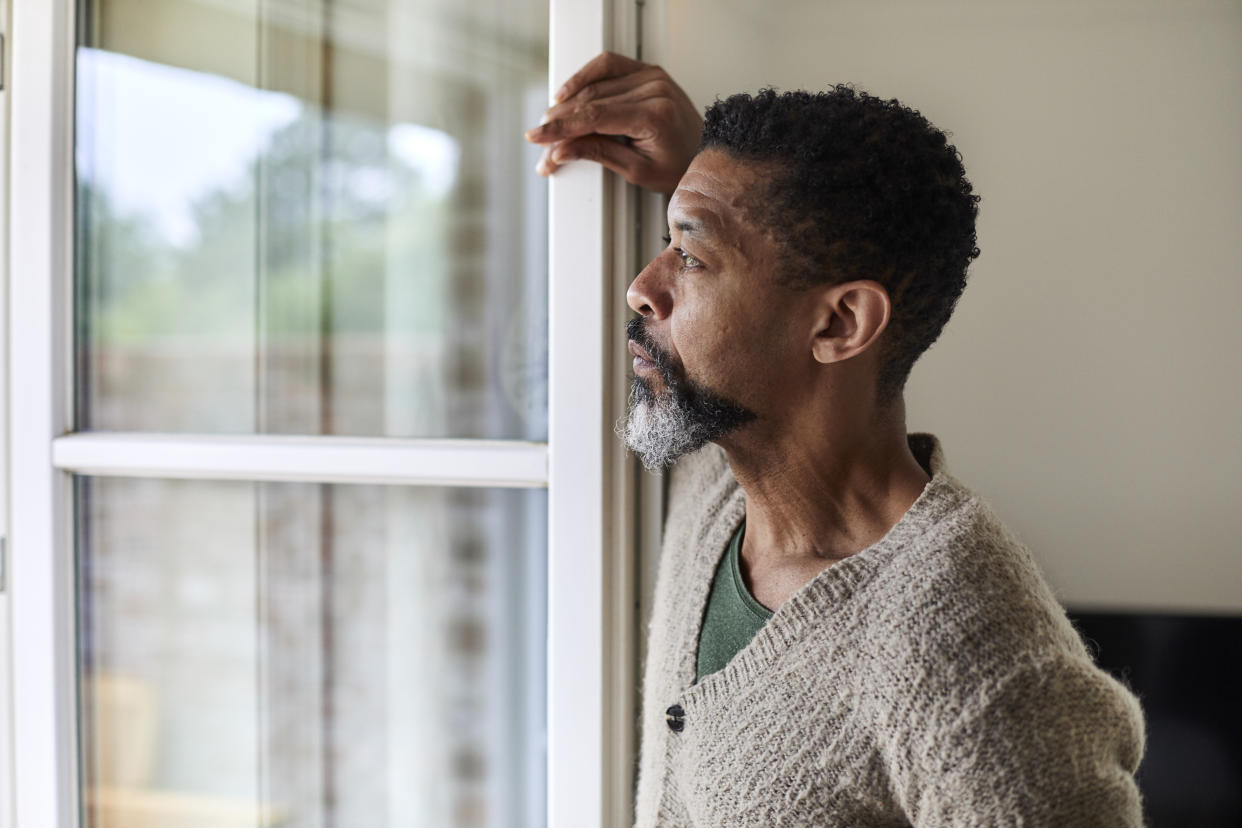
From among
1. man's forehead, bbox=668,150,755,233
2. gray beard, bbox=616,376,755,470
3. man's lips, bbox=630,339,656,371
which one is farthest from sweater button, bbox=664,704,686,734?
man's forehead, bbox=668,150,755,233

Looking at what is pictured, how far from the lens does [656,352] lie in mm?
893

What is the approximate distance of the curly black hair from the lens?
2.58 feet

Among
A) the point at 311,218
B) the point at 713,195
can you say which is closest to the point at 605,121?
the point at 713,195

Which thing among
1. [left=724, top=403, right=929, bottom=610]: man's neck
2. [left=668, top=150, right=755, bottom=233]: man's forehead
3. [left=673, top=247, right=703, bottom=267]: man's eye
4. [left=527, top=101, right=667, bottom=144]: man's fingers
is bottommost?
[left=724, top=403, right=929, bottom=610]: man's neck

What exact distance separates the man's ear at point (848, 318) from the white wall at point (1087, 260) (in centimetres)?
43

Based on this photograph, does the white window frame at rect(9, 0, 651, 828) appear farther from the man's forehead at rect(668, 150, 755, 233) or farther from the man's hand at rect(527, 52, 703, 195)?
the man's forehead at rect(668, 150, 755, 233)

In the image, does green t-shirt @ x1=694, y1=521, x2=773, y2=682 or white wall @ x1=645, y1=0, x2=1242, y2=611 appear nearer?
green t-shirt @ x1=694, y1=521, x2=773, y2=682

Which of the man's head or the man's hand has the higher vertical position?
the man's hand

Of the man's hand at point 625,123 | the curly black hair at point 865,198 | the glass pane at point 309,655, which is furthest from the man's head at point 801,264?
the glass pane at point 309,655

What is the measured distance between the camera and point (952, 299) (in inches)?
33.3

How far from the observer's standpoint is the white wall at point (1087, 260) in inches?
44.6

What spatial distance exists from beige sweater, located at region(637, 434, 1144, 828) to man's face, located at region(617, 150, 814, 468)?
0.18 metres

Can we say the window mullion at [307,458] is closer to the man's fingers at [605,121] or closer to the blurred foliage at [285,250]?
the blurred foliage at [285,250]

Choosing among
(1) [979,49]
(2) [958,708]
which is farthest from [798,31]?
(2) [958,708]
